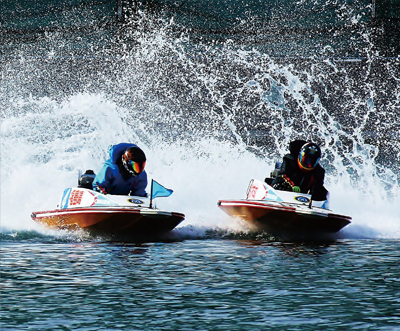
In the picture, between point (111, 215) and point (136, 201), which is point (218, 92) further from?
point (111, 215)

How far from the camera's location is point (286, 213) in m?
12.7

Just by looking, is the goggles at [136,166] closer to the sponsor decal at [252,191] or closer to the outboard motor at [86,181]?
the outboard motor at [86,181]

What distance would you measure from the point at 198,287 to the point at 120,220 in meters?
3.80

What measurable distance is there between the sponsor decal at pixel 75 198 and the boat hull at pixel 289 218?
7.81 feet

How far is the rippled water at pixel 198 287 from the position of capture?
725 centimetres

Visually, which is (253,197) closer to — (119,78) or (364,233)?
(364,233)

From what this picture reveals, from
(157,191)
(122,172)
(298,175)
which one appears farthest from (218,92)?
(157,191)

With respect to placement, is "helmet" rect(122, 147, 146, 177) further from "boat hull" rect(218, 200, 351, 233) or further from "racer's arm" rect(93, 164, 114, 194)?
"boat hull" rect(218, 200, 351, 233)

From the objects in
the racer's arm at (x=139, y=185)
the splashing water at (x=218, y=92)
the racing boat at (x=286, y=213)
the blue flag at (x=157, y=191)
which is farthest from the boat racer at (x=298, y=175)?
the splashing water at (x=218, y=92)

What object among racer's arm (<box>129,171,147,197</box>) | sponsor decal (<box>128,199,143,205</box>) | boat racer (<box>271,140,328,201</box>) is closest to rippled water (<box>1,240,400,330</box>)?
sponsor decal (<box>128,199,143,205</box>)

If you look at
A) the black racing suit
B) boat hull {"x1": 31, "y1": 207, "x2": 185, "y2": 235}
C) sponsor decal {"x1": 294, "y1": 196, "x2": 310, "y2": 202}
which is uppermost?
the black racing suit

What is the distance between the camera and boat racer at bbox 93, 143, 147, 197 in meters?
12.9

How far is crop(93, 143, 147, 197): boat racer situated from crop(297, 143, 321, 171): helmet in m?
2.45

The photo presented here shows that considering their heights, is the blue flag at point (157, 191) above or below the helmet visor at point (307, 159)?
below
